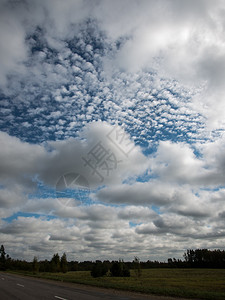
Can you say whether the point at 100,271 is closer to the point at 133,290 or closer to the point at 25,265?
the point at 133,290

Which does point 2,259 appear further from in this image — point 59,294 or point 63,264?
point 59,294

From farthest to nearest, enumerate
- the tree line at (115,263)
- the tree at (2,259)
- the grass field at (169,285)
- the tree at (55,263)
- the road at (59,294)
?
the tree at (2,259), the tree at (55,263), the tree line at (115,263), the grass field at (169,285), the road at (59,294)

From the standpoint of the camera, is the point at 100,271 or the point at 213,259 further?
the point at 213,259

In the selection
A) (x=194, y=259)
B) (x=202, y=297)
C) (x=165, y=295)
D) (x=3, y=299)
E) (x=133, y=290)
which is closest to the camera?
(x=3, y=299)

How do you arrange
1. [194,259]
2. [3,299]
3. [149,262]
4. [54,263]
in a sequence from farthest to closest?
[149,262] → [194,259] → [54,263] → [3,299]

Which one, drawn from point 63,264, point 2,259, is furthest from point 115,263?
point 2,259

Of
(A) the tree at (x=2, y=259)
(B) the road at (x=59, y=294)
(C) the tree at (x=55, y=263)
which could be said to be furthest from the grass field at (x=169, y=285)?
(A) the tree at (x=2, y=259)

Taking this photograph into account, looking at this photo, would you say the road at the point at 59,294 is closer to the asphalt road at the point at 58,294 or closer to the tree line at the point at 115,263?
the asphalt road at the point at 58,294

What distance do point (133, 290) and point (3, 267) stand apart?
13550 centimetres

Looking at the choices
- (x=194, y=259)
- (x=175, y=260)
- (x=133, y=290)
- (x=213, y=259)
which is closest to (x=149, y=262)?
(x=175, y=260)

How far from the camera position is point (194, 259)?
15050 centimetres

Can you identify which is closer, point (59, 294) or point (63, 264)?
point (59, 294)

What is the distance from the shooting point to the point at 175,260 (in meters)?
161

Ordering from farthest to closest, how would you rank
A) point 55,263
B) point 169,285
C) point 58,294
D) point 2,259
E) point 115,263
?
1. point 2,259
2. point 55,263
3. point 115,263
4. point 169,285
5. point 58,294
